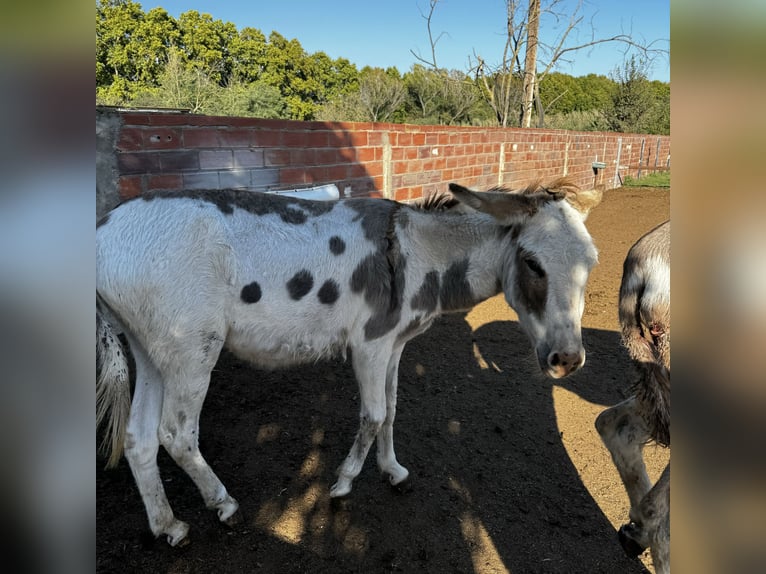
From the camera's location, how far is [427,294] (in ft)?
9.42

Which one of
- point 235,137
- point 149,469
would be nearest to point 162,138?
point 235,137

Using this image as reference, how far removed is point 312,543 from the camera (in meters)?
2.63

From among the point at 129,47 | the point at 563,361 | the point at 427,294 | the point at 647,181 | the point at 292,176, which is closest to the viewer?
the point at 563,361

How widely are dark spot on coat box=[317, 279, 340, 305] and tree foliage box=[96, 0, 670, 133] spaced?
15482 mm

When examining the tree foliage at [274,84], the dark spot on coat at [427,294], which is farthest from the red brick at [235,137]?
the tree foliage at [274,84]

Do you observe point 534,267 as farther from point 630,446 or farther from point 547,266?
point 630,446

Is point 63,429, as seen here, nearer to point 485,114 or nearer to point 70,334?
point 70,334

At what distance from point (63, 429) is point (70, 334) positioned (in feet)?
0.32

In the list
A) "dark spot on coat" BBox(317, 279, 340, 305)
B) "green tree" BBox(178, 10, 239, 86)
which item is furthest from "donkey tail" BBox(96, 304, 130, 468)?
"green tree" BBox(178, 10, 239, 86)

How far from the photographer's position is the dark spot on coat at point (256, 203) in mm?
2586

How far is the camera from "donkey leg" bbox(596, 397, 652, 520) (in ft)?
8.57

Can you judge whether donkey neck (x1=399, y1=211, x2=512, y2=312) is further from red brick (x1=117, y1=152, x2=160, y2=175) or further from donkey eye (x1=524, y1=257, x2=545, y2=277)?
red brick (x1=117, y1=152, x2=160, y2=175)

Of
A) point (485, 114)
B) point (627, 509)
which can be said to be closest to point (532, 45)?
point (485, 114)

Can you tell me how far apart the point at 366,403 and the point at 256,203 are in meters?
1.36
